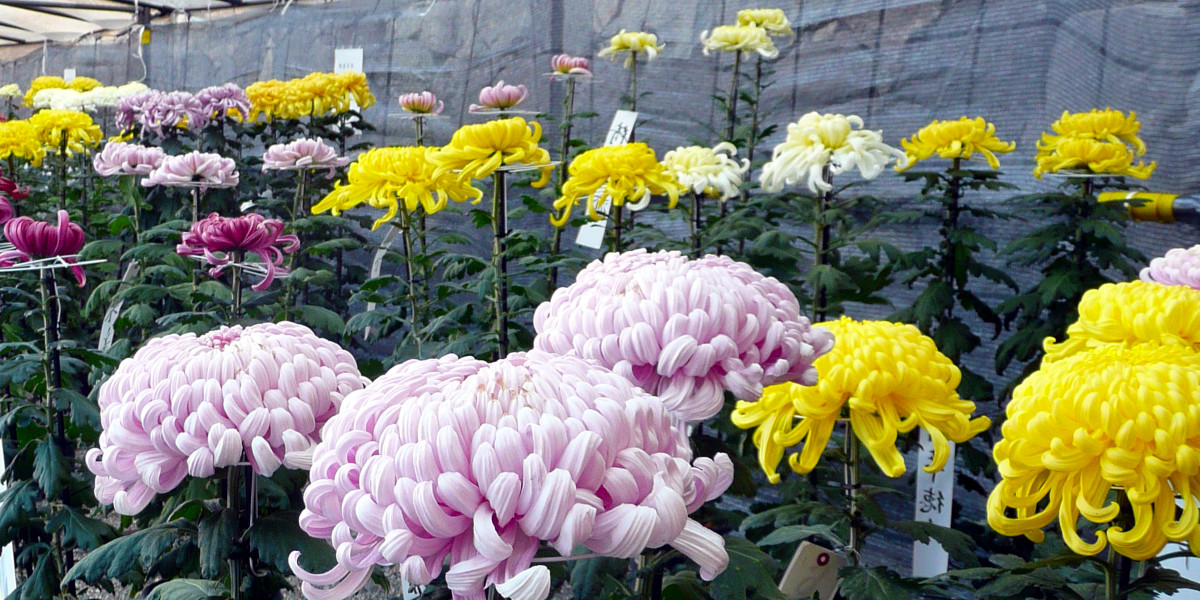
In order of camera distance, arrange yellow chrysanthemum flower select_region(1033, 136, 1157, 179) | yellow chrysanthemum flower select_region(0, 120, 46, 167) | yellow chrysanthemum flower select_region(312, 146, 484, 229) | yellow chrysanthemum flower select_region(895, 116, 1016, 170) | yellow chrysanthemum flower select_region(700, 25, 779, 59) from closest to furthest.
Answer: yellow chrysanthemum flower select_region(312, 146, 484, 229) → yellow chrysanthemum flower select_region(1033, 136, 1157, 179) → yellow chrysanthemum flower select_region(895, 116, 1016, 170) → yellow chrysanthemum flower select_region(700, 25, 779, 59) → yellow chrysanthemum flower select_region(0, 120, 46, 167)

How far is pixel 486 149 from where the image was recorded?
1448 mm

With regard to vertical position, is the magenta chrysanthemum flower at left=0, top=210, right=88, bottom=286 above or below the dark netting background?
below

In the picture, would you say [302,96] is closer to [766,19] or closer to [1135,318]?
[766,19]

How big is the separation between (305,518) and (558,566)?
0.29 m

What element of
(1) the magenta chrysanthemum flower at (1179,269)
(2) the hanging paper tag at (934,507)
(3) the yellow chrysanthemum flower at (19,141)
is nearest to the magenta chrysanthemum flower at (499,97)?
(3) the yellow chrysanthemum flower at (19,141)

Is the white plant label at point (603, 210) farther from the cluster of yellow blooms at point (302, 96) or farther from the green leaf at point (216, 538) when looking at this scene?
the cluster of yellow blooms at point (302, 96)

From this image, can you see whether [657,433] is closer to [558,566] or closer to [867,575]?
[558,566]

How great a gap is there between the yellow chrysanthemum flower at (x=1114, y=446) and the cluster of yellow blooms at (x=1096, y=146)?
Result: 1.22 metres

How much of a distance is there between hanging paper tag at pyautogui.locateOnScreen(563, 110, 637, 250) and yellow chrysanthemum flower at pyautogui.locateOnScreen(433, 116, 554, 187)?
1.03 feet

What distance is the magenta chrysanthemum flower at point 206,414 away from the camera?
0.74m

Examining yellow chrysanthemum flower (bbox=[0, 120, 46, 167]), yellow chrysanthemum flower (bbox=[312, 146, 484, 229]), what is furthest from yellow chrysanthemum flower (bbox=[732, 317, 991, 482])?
yellow chrysanthemum flower (bbox=[0, 120, 46, 167])

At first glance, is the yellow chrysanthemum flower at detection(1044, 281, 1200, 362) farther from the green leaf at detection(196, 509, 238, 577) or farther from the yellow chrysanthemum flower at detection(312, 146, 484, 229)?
the yellow chrysanthemum flower at detection(312, 146, 484, 229)

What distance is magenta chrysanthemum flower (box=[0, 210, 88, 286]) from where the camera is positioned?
118 centimetres

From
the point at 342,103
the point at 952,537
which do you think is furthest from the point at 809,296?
the point at 342,103
